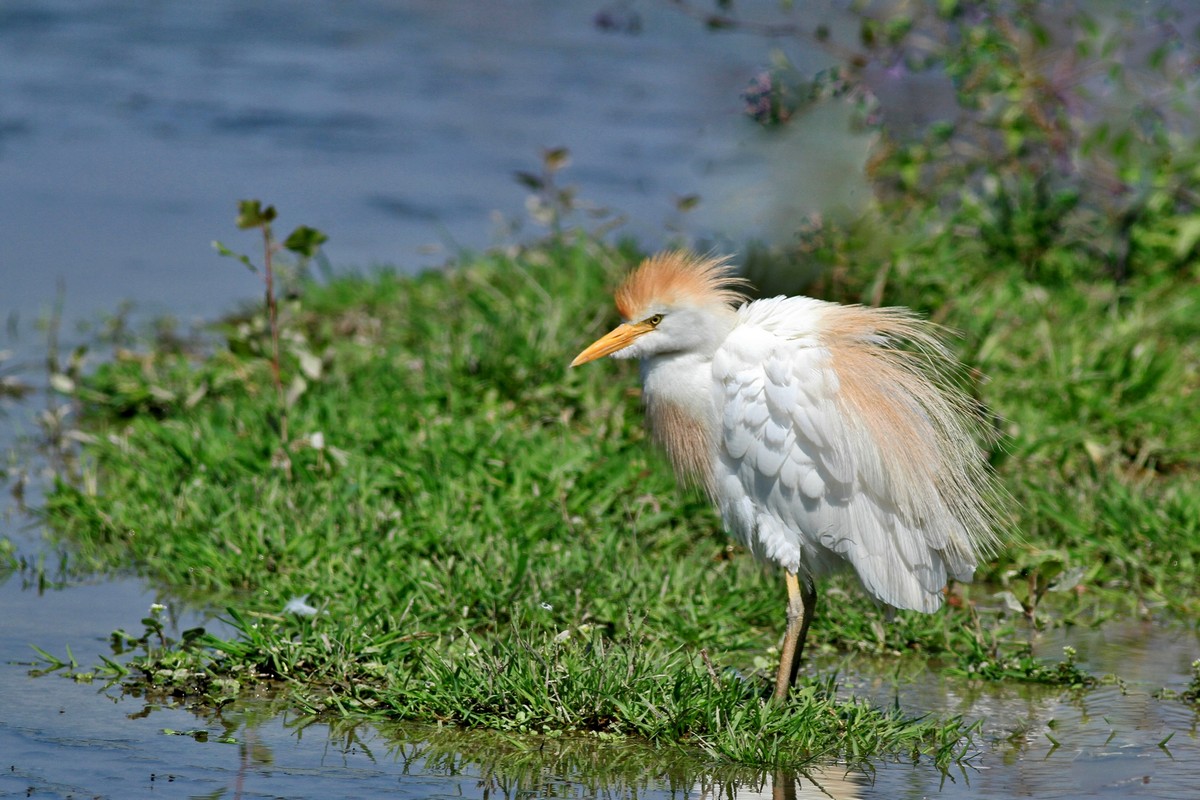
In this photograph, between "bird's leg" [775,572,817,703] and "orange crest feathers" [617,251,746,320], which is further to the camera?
"orange crest feathers" [617,251,746,320]

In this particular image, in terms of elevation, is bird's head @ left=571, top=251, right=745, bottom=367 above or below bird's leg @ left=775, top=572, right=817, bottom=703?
above

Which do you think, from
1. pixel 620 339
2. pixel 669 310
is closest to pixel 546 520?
pixel 620 339

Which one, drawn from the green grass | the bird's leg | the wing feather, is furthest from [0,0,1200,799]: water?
the wing feather

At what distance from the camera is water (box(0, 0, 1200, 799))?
3672mm

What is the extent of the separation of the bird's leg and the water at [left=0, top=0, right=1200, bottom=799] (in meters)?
0.34

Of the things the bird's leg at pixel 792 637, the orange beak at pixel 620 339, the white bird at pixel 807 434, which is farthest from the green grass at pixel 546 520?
the orange beak at pixel 620 339

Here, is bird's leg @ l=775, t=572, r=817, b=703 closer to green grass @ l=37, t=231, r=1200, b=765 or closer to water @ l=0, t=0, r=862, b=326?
green grass @ l=37, t=231, r=1200, b=765

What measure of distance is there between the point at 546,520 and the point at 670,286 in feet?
4.19

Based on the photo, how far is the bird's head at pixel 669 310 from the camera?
13.6 feet

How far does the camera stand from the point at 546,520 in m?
5.16

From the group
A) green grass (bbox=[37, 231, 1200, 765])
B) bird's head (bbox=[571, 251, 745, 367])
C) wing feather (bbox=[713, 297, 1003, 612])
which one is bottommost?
green grass (bbox=[37, 231, 1200, 765])

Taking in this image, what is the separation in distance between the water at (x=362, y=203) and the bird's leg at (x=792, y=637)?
339 mm

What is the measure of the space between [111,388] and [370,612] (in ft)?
8.57

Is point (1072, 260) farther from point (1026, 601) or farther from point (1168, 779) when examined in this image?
point (1168, 779)
